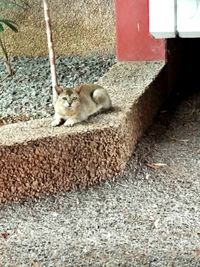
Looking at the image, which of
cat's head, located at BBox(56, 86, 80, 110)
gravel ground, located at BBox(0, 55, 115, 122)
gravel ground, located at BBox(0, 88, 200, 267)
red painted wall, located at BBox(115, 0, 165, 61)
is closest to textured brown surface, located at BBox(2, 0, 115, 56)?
gravel ground, located at BBox(0, 55, 115, 122)

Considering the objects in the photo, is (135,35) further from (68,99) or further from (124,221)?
(124,221)

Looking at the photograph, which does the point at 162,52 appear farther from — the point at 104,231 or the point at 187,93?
the point at 104,231

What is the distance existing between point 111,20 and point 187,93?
855 millimetres

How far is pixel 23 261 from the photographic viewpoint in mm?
2920

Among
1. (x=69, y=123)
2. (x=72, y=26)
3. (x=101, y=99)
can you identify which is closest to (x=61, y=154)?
(x=69, y=123)

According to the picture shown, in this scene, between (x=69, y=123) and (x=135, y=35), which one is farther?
(x=135, y=35)

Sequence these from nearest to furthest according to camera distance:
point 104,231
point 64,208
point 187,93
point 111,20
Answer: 1. point 104,231
2. point 64,208
3. point 187,93
4. point 111,20

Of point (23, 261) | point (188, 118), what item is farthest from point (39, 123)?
point (188, 118)

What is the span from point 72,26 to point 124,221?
2476 millimetres

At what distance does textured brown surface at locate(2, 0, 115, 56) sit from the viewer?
17.5ft

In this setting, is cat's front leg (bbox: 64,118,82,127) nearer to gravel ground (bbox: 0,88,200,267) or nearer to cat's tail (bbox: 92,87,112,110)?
cat's tail (bbox: 92,87,112,110)

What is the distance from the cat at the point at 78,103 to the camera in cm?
351

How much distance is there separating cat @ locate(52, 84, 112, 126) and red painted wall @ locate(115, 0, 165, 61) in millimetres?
986

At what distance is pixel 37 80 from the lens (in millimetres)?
4859
